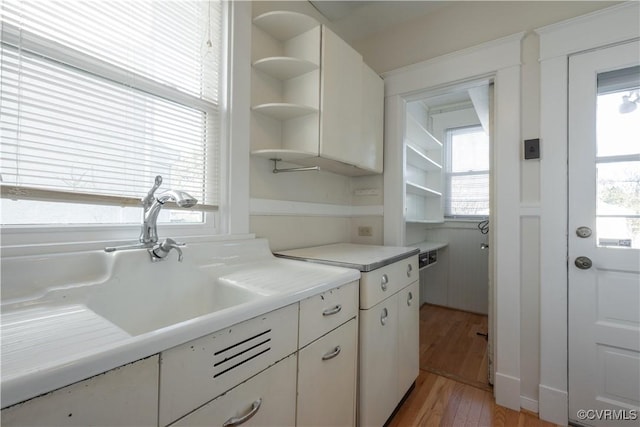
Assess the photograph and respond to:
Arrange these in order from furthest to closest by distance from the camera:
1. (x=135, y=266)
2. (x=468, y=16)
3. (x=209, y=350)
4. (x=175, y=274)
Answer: (x=468, y=16), (x=175, y=274), (x=135, y=266), (x=209, y=350)

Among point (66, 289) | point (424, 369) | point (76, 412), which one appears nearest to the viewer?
point (76, 412)

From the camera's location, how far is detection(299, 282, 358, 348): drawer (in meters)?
0.97

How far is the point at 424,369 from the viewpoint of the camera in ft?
6.95

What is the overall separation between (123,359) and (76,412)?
3.7 inches

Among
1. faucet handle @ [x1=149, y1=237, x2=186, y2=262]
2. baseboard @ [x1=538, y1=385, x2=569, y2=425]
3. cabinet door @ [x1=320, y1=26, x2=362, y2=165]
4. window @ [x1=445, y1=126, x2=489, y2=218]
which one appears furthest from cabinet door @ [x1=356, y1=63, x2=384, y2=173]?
window @ [x1=445, y1=126, x2=489, y2=218]

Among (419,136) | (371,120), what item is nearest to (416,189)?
(419,136)

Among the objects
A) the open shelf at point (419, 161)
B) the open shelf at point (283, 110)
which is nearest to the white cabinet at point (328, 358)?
the open shelf at point (283, 110)

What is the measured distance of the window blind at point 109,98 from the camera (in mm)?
881

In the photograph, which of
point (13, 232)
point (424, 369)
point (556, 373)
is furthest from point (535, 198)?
point (13, 232)

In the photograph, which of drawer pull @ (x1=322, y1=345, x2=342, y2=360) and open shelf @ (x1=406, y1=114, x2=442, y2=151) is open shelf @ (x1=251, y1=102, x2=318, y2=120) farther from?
open shelf @ (x1=406, y1=114, x2=442, y2=151)

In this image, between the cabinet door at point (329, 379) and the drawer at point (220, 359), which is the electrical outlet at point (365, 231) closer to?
the cabinet door at point (329, 379)

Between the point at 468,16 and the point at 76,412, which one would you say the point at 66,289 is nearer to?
the point at 76,412

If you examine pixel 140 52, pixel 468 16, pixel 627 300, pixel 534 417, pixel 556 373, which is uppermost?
pixel 468 16

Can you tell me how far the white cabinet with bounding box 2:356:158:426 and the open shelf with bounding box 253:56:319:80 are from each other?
1.44 m
